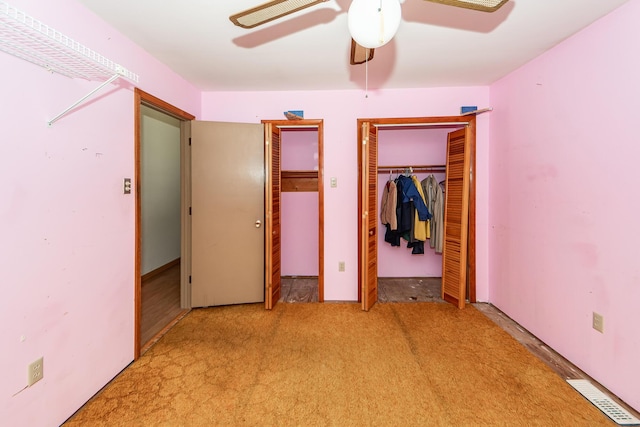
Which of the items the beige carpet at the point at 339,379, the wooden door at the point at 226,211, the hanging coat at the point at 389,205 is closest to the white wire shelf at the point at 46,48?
the wooden door at the point at 226,211

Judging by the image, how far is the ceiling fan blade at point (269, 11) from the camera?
1128mm

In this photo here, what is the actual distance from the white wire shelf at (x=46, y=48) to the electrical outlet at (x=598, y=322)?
323 cm

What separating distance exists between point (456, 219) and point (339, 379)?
210cm

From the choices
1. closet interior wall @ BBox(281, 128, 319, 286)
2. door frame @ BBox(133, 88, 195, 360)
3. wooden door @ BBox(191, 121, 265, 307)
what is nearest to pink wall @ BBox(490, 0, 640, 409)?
closet interior wall @ BBox(281, 128, 319, 286)

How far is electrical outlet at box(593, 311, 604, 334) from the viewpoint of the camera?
6.21ft

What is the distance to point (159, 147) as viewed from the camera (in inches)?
170

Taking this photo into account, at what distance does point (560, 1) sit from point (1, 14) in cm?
274

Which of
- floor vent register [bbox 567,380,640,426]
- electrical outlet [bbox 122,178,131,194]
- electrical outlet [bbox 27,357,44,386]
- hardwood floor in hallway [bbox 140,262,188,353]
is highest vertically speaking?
electrical outlet [bbox 122,178,131,194]

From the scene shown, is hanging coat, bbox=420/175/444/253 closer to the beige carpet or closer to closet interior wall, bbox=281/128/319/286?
the beige carpet

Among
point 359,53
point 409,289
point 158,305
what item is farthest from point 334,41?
point 158,305

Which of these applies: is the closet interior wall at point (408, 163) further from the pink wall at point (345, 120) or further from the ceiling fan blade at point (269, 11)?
the ceiling fan blade at point (269, 11)

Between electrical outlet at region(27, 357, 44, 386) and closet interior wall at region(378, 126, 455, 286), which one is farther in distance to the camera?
closet interior wall at region(378, 126, 455, 286)

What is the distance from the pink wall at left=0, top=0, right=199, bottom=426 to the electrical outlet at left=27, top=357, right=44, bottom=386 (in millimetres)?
25

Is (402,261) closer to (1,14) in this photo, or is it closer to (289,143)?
(289,143)
